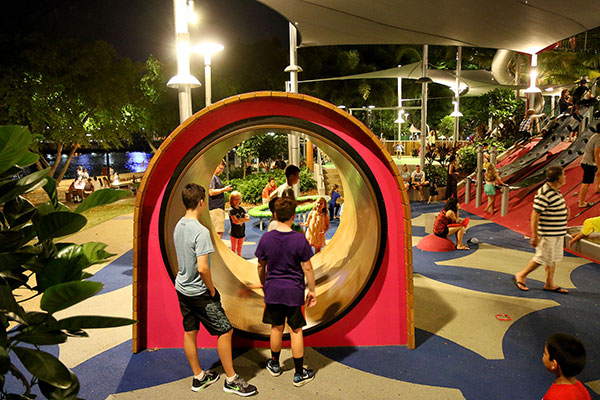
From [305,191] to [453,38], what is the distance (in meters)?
10.8

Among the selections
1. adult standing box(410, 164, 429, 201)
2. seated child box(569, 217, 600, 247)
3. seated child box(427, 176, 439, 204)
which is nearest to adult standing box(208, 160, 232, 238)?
seated child box(569, 217, 600, 247)

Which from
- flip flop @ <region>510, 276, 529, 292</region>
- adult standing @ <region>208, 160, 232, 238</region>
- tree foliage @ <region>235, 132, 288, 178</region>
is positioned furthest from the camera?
tree foliage @ <region>235, 132, 288, 178</region>

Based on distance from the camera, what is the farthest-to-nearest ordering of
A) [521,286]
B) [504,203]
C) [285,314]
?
[504,203] < [521,286] < [285,314]

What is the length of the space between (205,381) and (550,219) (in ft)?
16.2

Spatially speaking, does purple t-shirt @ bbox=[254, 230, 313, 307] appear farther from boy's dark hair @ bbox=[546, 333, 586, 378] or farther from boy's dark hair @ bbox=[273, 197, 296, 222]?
boy's dark hair @ bbox=[546, 333, 586, 378]

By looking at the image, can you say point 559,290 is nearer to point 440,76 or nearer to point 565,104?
point 565,104

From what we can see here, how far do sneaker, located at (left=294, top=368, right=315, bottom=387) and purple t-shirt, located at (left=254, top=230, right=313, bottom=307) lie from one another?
0.77 metres

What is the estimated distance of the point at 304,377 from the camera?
13.2 feet

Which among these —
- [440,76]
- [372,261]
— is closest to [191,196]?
[372,261]

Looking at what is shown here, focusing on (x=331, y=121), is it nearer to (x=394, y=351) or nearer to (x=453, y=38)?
(x=394, y=351)

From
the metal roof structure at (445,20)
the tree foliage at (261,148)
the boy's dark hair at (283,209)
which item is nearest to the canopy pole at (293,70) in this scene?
the metal roof structure at (445,20)

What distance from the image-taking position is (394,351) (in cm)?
461

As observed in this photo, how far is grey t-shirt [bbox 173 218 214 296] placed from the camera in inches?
142

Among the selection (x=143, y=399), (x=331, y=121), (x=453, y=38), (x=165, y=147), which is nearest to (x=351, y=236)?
(x=331, y=121)
